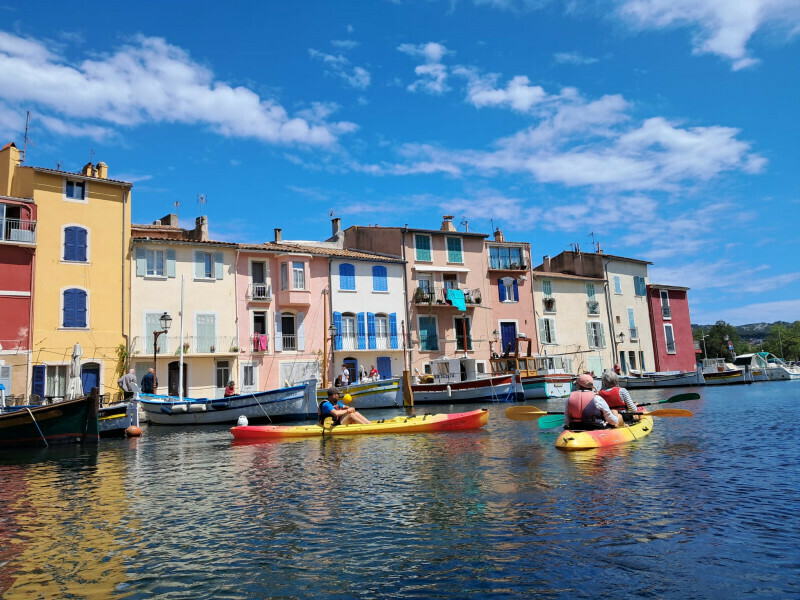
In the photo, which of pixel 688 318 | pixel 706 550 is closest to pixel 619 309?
pixel 688 318

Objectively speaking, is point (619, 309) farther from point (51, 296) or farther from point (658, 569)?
point (658, 569)

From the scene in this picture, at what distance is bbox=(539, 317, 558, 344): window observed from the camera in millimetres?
49719

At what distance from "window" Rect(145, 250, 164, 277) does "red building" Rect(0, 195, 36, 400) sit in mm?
5299

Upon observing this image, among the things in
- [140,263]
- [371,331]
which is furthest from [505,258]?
[140,263]

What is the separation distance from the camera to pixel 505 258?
49.1m

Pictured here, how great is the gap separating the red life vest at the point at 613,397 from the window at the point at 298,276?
81.5 feet

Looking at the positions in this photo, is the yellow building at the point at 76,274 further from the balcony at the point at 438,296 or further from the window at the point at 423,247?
the window at the point at 423,247

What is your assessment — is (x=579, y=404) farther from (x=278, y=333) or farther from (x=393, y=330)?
(x=393, y=330)

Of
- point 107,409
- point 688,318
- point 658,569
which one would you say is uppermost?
point 688,318

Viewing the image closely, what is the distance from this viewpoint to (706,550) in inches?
276

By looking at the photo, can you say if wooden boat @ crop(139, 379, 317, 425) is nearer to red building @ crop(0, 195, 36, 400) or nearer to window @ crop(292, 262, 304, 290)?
red building @ crop(0, 195, 36, 400)

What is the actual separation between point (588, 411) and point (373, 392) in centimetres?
1913

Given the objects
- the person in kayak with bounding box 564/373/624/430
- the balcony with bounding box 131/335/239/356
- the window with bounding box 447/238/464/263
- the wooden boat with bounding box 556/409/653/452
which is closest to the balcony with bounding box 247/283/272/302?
the balcony with bounding box 131/335/239/356

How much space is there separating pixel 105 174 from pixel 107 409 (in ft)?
53.6
